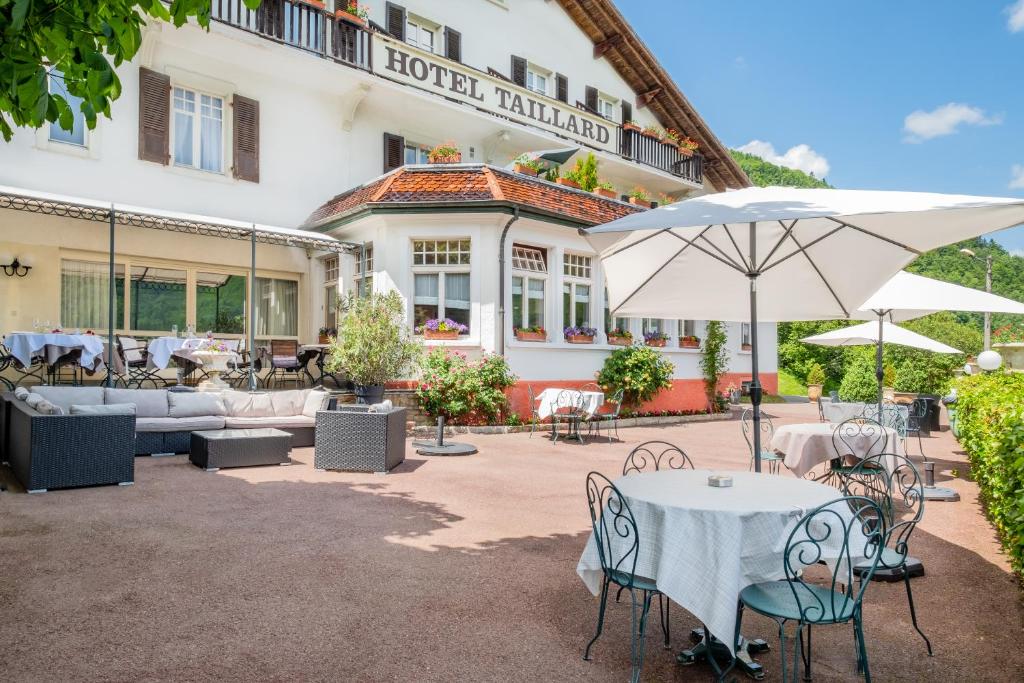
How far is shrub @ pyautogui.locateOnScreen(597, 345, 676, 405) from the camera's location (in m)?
13.6

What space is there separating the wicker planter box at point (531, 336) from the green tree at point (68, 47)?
9501mm

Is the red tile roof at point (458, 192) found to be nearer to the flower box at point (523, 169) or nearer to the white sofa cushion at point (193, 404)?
the flower box at point (523, 169)

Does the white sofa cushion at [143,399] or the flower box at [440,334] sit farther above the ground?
the flower box at [440,334]

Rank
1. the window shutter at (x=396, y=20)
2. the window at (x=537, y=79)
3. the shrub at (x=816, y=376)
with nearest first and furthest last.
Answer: the window shutter at (x=396, y=20), the window at (x=537, y=79), the shrub at (x=816, y=376)

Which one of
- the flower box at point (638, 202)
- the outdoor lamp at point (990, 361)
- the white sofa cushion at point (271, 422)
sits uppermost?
the flower box at point (638, 202)

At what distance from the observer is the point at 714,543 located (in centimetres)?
283

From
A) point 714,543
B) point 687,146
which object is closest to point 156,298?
point 714,543

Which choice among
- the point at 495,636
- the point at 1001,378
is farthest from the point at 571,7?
the point at 495,636

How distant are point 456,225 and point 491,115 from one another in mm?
4464

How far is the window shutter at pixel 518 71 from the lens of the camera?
17.3 m

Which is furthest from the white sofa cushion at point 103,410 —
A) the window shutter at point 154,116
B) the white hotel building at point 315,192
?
the window shutter at point 154,116

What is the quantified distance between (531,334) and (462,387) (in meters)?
2.13

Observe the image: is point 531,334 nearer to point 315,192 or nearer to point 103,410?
point 315,192

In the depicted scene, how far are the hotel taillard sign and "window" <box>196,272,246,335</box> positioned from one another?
5222 mm
